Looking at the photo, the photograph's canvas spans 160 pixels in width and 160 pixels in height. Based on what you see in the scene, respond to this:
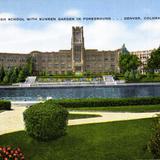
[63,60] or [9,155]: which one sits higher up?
[63,60]

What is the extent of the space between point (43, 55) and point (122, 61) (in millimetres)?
48589

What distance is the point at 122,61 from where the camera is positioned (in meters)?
86.0

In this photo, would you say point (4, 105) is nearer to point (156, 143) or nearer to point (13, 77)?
point (156, 143)

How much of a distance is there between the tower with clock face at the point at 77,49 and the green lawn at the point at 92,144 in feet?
342

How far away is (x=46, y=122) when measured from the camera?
1262cm

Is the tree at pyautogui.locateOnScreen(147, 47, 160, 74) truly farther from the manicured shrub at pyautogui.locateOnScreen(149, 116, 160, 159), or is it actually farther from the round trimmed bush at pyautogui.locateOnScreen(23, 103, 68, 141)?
the manicured shrub at pyautogui.locateOnScreen(149, 116, 160, 159)

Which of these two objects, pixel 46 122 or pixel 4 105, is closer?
pixel 46 122

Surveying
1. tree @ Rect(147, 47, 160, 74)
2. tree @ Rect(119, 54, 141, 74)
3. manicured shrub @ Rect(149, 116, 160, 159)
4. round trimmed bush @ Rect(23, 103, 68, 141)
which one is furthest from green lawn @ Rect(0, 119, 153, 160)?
tree @ Rect(119, 54, 141, 74)

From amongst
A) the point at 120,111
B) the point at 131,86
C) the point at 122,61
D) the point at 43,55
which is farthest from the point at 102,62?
the point at 120,111

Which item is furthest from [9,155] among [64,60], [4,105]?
[64,60]

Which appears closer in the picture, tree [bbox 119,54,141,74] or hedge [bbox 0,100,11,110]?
hedge [bbox 0,100,11,110]

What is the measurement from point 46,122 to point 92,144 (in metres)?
1.74

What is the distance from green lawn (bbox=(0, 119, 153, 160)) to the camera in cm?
1140

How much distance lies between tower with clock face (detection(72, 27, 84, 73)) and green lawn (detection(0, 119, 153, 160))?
104148 mm
